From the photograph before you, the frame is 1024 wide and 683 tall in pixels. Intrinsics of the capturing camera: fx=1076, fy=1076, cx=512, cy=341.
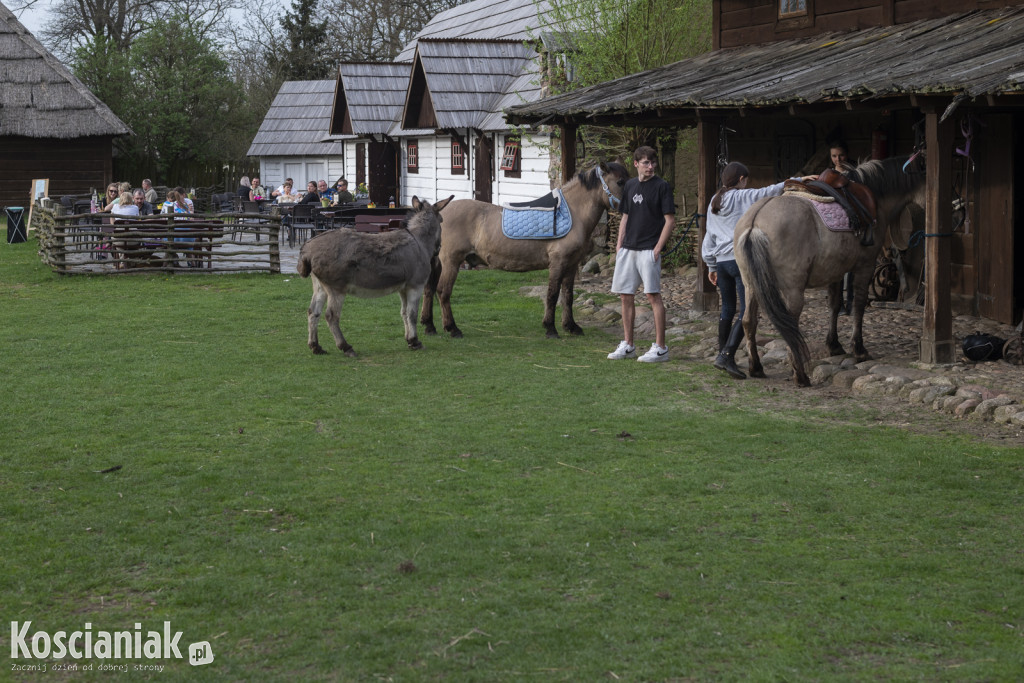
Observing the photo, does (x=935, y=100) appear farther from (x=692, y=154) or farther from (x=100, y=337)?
(x=692, y=154)

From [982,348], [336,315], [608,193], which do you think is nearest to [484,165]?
[608,193]

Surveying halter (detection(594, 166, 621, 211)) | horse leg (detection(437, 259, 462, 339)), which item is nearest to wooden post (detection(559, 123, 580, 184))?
halter (detection(594, 166, 621, 211))

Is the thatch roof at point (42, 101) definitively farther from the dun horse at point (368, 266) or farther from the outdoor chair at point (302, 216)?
the dun horse at point (368, 266)

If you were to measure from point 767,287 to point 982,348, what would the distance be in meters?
2.20

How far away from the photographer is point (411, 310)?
418 inches

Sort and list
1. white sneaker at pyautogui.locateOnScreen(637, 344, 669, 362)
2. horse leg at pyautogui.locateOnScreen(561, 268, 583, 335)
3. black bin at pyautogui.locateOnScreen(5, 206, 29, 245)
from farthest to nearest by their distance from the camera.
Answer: black bin at pyautogui.locateOnScreen(5, 206, 29, 245), horse leg at pyautogui.locateOnScreen(561, 268, 583, 335), white sneaker at pyautogui.locateOnScreen(637, 344, 669, 362)

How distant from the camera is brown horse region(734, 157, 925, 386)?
28.5ft

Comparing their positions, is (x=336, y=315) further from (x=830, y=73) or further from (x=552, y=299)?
(x=830, y=73)

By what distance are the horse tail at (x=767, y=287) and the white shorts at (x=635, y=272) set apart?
3.94ft

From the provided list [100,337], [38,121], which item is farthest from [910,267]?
[38,121]

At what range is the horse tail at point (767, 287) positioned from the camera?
8578 mm

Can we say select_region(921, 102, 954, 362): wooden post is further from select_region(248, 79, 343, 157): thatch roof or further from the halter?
select_region(248, 79, 343, 157): thatch roof

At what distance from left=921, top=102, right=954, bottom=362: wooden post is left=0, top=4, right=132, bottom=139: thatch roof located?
26106 millimetres

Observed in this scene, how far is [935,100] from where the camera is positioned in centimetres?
889
